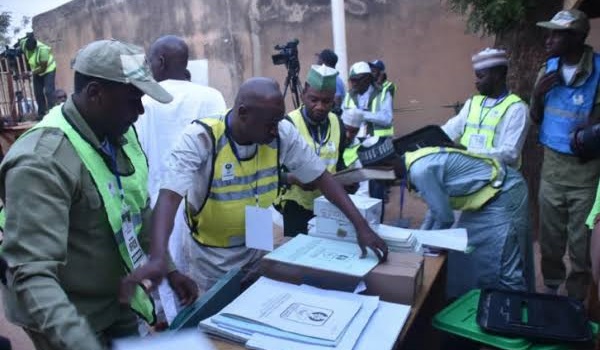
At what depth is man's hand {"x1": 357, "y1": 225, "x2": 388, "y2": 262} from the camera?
1869 millimetres

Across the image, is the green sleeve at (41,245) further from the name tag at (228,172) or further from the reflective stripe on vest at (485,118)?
the reflective stripe on vest at (485,118)

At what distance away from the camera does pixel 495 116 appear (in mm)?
3195

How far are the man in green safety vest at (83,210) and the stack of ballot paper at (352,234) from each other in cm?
66

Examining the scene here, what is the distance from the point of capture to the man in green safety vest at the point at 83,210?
1.12 metres

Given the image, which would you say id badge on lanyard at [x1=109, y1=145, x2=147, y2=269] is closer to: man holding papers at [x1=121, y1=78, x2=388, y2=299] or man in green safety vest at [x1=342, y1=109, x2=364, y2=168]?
man holding papers at [x1=121, y1=78, x2=388, y2=299]

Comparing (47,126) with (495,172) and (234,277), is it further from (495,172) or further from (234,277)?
(495,172)

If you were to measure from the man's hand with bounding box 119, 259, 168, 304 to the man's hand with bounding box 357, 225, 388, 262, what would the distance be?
0.75 metres

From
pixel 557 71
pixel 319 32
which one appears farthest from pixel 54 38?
pixel 557 71

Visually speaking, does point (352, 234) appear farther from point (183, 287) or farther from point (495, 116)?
point (495, 116)

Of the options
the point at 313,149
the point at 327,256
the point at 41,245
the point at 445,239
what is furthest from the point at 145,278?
the point at 313,149

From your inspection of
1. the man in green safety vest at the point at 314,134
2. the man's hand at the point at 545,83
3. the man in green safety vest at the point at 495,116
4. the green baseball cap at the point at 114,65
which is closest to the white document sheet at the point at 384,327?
the green baseball cap at the point at 114,65

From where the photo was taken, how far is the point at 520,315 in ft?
6.43

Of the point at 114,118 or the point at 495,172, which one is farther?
the point at 495,172

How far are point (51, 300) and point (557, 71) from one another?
316 centimetres
